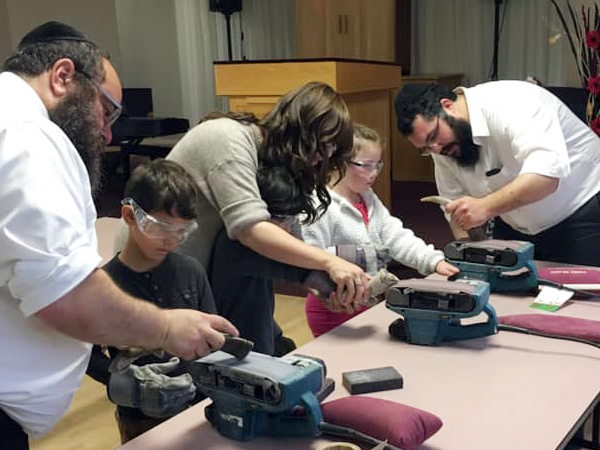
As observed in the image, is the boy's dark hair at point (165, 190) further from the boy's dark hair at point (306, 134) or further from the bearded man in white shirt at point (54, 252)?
the bearded man in white shirt at point (54, 252)

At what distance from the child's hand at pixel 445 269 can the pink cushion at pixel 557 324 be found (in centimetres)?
28

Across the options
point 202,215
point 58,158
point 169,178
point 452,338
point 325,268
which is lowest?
point 452,338

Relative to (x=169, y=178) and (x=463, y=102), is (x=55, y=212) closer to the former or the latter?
(x=169, y=178)

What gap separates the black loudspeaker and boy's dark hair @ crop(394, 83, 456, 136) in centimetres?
460

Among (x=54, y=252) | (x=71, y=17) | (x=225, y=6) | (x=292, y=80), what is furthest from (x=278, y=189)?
(x=71, y=17)

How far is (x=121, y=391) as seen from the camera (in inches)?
47.6

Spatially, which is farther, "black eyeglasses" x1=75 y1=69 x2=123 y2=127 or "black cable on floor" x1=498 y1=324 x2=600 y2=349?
"black cable on floor" x1=498 y1=324 x2=600 y2=349

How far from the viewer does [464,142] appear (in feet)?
7.24

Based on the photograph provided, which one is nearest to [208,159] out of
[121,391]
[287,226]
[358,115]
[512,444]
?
[287,226]

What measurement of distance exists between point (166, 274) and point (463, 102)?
3.89 feet

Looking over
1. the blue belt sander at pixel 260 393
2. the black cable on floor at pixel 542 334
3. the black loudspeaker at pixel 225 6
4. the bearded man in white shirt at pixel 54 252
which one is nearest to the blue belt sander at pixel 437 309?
the black cable on floor at pixel 542 334

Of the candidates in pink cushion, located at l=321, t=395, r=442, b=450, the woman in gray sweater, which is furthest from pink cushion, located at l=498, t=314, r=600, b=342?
pink cushion, located at l=321, t=395, r=442, b=450

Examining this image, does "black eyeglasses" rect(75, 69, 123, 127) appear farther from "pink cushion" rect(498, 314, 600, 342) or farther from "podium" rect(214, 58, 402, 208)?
"podium" rect(214, 58, 402, 208)

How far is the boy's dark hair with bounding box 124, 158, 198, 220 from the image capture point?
1600mm
